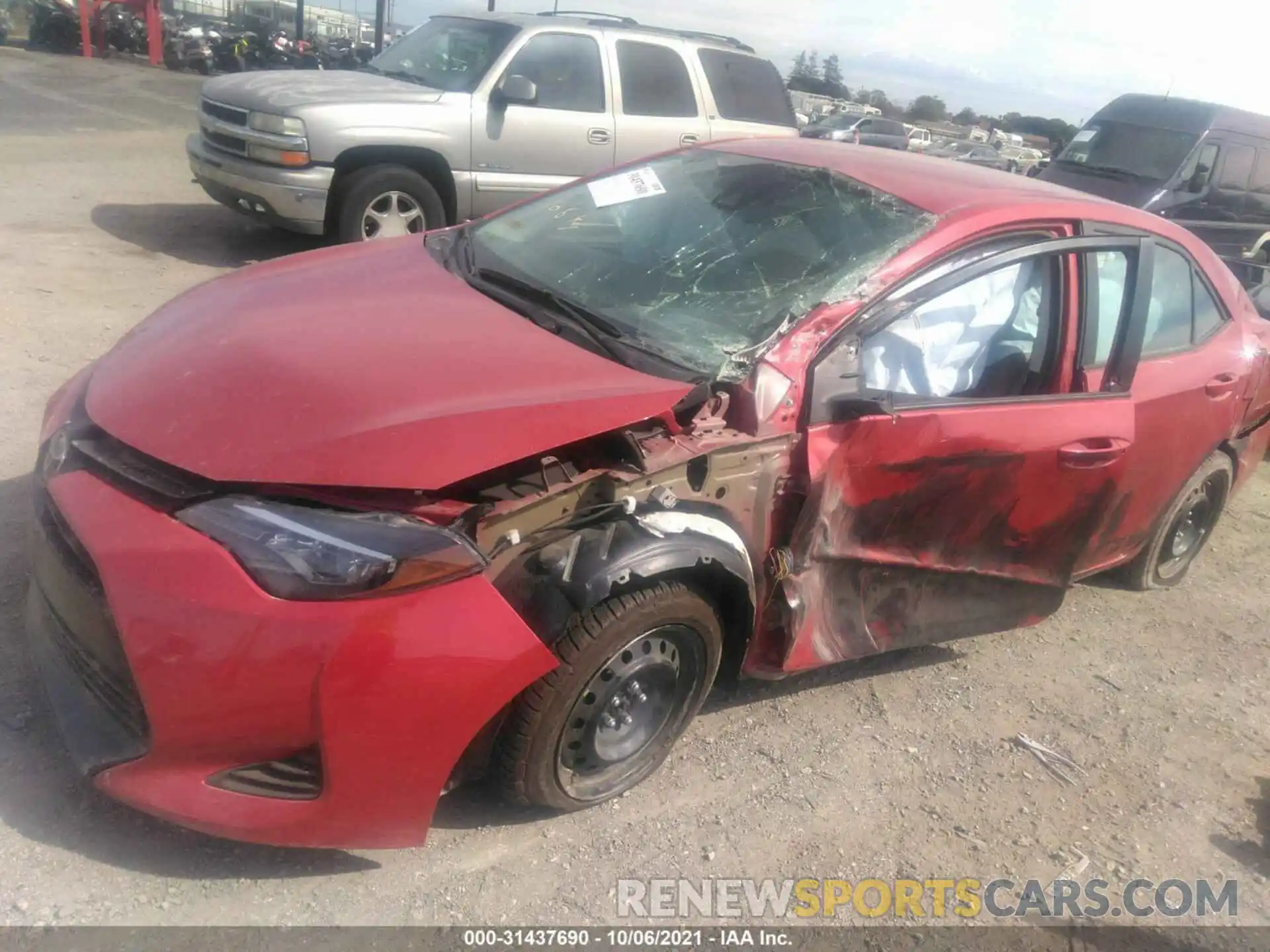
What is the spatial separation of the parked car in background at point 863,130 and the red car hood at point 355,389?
21353 mm

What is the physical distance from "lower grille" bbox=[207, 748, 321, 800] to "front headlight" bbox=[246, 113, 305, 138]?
5718mm

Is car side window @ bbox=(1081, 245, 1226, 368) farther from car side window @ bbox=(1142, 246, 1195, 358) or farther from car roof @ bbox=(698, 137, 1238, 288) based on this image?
car roof @ bbox=(698, 137, 1238, 288)

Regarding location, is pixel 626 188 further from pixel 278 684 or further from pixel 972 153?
pixel 972 153

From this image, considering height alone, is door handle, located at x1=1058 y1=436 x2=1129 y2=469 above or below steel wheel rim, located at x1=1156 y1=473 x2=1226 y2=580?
above

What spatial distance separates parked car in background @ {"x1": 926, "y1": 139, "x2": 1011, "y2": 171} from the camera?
81.1 ft

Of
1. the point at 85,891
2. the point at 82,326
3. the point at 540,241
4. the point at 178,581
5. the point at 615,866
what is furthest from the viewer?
the point at 82,326

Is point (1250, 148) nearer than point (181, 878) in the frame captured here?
No

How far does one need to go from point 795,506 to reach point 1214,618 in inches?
104

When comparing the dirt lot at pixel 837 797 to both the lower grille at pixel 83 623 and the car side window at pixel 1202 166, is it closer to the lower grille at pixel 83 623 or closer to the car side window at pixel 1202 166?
the lower grille at pixel 83 623

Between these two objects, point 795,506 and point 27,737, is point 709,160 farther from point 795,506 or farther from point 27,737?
point 27,737

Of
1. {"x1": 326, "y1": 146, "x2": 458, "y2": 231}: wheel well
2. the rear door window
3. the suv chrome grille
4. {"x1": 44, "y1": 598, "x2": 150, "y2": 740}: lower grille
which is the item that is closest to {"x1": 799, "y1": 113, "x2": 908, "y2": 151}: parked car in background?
the rear door window

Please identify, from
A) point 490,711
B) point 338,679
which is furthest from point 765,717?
point 338,679

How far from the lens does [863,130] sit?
26.5 m

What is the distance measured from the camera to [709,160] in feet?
12.1
